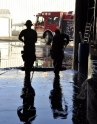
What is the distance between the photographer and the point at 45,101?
295 inches

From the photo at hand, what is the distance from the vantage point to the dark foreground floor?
19.8 feet

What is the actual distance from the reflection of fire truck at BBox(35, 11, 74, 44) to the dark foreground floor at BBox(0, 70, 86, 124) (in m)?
16.8

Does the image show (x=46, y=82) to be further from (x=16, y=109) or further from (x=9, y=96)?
(x=16, y=109)

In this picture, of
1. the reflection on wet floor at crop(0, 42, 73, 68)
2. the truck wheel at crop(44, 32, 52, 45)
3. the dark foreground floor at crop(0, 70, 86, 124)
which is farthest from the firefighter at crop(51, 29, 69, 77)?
the truck wheel at crop(44, 32, 52, 45)

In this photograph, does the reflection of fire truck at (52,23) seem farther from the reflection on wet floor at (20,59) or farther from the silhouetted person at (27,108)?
the silhouetted person at (27,108)

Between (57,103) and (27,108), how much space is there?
88 cm

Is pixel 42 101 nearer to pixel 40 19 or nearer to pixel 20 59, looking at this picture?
pixel 20 59

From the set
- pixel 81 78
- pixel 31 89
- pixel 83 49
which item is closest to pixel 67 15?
pixel 83 49

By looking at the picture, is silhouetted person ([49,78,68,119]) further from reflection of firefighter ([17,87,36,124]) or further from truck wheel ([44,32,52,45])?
truck wheel ([44,32,52,45])

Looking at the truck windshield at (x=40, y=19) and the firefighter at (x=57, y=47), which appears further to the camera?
the truck windshield at (x=40, y=19)

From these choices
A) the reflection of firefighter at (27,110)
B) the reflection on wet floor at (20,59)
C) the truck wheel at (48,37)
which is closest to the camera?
the reflection of firefighter at (27,110)

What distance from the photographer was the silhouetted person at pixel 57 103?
21.0ft

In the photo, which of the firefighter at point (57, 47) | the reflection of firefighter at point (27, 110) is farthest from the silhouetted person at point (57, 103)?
the firefighter at point (57, 47)

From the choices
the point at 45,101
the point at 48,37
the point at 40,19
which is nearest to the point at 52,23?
the point at 40,19
